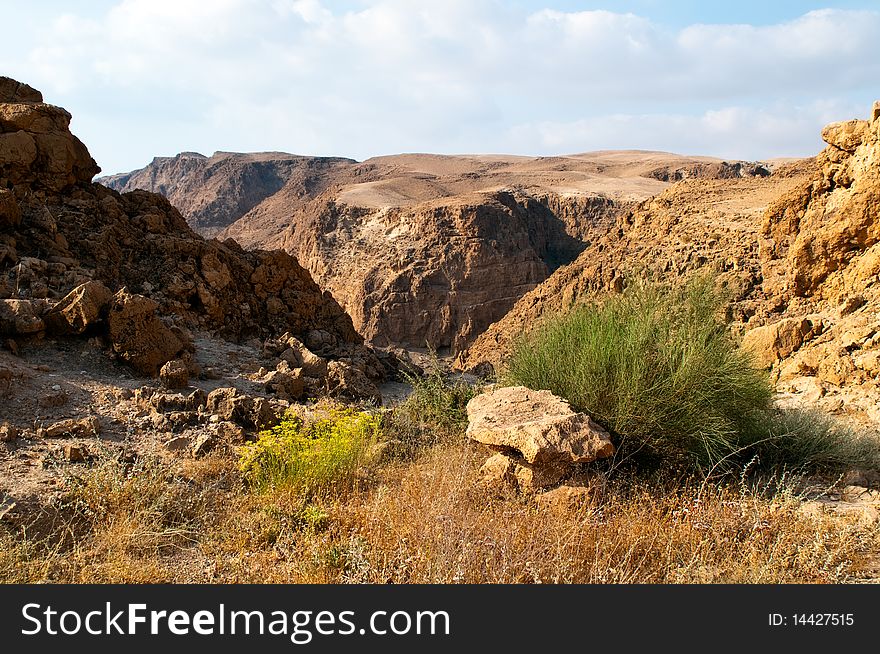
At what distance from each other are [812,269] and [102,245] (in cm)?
1061

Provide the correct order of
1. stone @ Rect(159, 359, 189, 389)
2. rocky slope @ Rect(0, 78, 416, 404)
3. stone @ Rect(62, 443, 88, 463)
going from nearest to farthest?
stone @ Rect(62, 443, 88, 463) → stone @ Rect(159, 359, 189, 389) → rocky slope @ Rect(0, 78, 416, 404)

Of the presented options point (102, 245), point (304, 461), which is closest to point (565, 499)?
point (304, 461)

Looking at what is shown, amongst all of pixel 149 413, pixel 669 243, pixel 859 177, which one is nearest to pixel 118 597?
pixel 149 413

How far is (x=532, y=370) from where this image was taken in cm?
546

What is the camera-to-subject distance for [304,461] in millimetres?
4422

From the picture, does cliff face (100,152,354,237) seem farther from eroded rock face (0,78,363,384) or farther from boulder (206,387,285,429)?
boulder (206,387,285,429)

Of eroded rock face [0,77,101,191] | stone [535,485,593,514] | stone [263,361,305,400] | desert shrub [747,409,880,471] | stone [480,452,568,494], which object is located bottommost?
desert shrub [747,409,880,471]

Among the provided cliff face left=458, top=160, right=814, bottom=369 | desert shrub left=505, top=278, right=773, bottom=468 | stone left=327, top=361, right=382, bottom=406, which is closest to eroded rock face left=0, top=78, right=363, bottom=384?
stone left=327, top=361, right=382, bottom=406

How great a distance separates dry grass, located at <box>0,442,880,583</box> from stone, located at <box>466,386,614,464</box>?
29 cm

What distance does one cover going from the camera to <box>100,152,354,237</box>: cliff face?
58750 millimetres

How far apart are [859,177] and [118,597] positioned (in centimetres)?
1076

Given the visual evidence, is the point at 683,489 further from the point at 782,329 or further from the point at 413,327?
the point at 413,327

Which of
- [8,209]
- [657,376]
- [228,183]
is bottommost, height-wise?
[657,376]

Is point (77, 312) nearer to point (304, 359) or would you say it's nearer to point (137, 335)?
point (137, 335)
